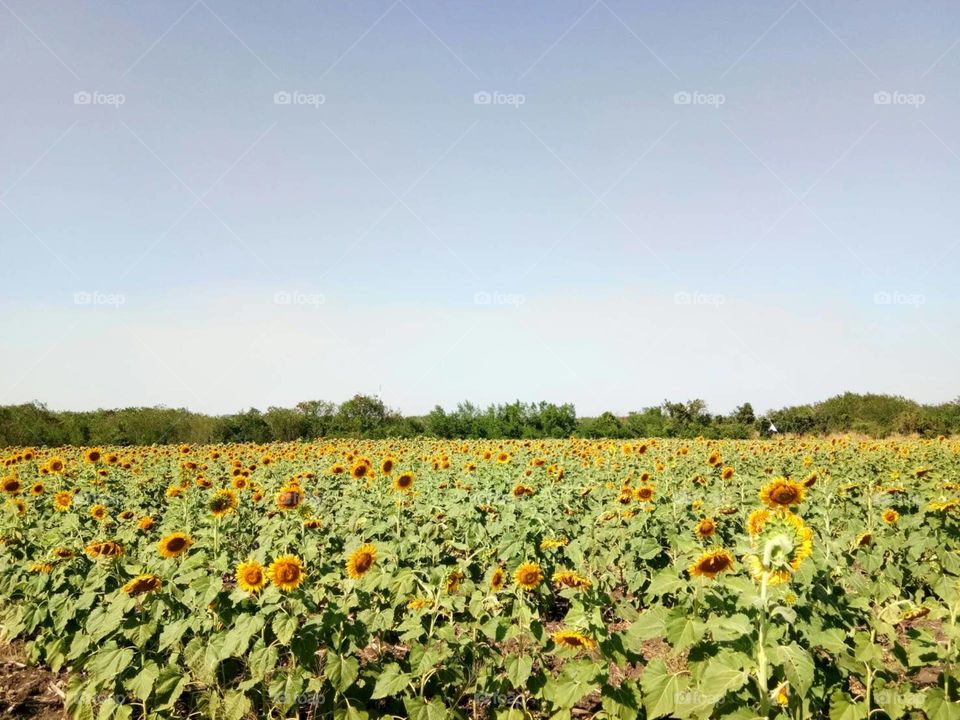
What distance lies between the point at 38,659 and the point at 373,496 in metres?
3.26

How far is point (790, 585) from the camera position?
10.8 ft

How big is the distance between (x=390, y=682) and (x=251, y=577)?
103 centimetres

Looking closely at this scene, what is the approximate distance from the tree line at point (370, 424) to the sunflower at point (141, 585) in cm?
2561

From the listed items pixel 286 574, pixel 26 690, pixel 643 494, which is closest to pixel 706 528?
pixel 643 494

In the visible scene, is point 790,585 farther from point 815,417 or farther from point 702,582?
point 815,417

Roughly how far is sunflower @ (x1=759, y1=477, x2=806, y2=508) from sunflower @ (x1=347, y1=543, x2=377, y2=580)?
2.29m

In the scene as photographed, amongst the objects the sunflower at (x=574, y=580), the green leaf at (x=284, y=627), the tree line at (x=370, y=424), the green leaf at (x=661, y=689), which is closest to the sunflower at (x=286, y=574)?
the green leaf at (x=284, y=627)

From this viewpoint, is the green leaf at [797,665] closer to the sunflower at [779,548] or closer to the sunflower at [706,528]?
the sunflower at [779,548]

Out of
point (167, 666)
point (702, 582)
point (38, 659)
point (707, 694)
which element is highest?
point (702, 582)

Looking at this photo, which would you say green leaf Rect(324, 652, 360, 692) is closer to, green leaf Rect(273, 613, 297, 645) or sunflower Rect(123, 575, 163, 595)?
green leaf Rect(273, 613, 297, 645)

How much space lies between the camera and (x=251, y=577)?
3439mm

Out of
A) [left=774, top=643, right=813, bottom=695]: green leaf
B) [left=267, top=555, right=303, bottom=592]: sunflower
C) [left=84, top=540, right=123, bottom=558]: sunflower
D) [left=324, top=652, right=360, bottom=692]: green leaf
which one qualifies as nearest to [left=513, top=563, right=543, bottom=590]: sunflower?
[left=324, top=652, right=360, bottom=692]: green leaf

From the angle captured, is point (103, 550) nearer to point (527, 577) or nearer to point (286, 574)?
point (286, 574)

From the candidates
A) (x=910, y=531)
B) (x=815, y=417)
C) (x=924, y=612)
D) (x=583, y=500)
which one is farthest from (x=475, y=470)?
(x=815, y=417)
